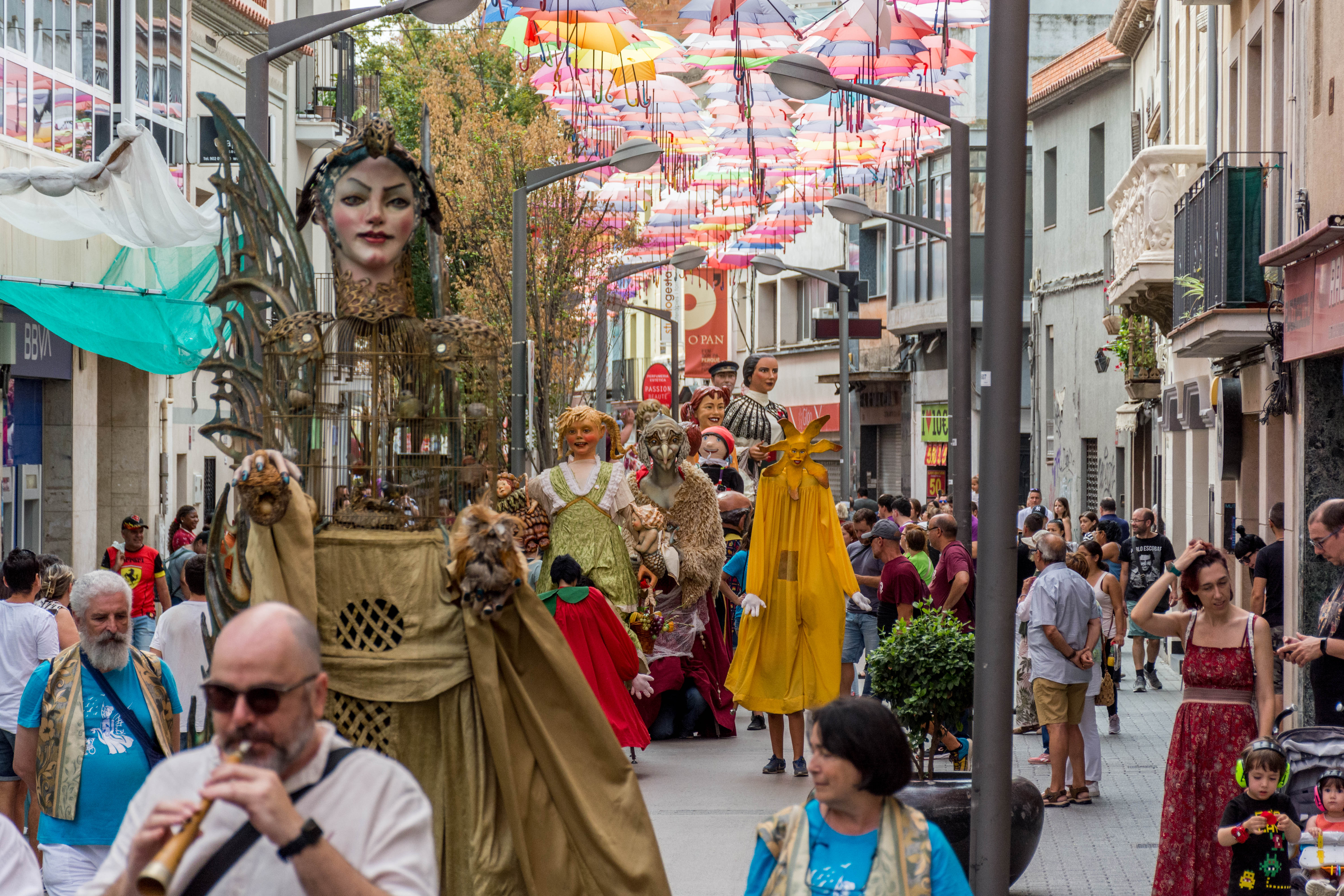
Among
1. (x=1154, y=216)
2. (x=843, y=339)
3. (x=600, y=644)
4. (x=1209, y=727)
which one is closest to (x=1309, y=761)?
(x=1209, y=727)

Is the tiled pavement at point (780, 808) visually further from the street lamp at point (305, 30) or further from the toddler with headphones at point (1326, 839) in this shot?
the street lamp at point (305, 30)

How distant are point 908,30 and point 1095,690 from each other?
25.6ft

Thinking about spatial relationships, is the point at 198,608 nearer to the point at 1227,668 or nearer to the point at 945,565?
the point at 1227,668

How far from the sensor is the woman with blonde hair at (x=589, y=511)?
39.0 ft

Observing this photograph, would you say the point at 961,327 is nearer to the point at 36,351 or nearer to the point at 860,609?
the point at 860,609

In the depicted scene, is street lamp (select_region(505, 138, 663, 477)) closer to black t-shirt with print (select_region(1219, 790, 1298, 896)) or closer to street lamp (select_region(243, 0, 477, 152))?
street lamp (select_region(243, 0, 477, 152))

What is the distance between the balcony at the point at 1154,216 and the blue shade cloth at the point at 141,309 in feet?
38.7

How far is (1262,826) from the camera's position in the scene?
7195mm

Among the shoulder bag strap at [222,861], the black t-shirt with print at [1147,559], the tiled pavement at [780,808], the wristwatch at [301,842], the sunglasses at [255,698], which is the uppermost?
the sunglasses at [255,698]

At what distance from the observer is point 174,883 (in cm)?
296

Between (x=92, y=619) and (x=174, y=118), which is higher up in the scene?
(x=174, y=118)

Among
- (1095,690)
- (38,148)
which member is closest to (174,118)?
(38,148)

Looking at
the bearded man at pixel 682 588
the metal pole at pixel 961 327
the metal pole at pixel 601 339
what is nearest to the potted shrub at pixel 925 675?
the bearded man at pixel 682 588

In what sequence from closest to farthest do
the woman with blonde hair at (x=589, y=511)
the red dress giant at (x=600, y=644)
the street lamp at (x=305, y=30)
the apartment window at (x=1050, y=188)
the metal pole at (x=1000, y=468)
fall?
1. the metal pole at (x=1000, y=468)
2. the red dress giant at (x=600, y=644)
3. the woman with blonde hair at (x=589, y=511)
4. the street lamp at (x=305, y=30)
5. the apartment window at (x=1050, y=188)
